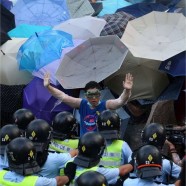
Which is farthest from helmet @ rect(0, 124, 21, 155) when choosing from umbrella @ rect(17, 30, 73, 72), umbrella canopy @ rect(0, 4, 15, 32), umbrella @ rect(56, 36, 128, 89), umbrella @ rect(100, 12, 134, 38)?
umbrella canopy @ rect(0, 4, 15, 32)

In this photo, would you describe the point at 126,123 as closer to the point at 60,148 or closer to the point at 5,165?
the point at 60,148

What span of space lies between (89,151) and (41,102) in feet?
12.0

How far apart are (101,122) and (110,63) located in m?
2.60

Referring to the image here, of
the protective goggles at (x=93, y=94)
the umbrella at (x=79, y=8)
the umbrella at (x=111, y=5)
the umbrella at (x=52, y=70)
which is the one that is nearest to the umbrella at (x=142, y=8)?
the umbrella at (x=79, y=8)

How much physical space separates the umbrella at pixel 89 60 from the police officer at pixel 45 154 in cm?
266

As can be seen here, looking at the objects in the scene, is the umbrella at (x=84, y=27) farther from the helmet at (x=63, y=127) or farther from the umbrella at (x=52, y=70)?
the helmet at (x=63, y=127)

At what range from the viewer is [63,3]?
11.1 metres

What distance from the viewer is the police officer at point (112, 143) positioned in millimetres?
5203

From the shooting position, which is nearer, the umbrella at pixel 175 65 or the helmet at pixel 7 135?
the helmet at pixel 7 135

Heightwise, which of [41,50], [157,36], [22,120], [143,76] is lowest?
[22,120]

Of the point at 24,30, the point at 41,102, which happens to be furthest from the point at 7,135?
the point at 24,30

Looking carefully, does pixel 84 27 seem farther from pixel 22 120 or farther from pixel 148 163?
pixel 148 163

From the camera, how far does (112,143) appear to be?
17.4 ft

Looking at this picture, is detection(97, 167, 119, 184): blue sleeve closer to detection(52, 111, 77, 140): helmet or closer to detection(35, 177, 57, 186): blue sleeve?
detection(35, 177, 57, 186): blue sleeve
